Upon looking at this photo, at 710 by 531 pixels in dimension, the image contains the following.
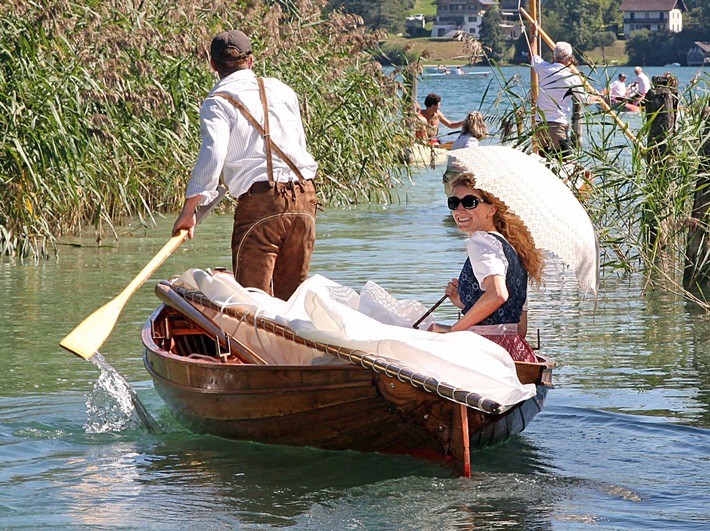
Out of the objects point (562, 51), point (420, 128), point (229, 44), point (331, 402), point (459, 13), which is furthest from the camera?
point (459, 13)

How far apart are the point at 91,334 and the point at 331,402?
1.46m

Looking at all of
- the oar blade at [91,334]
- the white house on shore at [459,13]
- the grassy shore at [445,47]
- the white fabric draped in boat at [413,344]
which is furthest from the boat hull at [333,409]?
the white house on shore at [459,13]


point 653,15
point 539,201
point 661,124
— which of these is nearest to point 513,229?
point 539,201

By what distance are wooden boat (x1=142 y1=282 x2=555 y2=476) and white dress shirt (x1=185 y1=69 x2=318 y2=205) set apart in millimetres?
742

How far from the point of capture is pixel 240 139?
740 centimetres

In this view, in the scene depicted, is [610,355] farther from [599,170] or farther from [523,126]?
[523,126]

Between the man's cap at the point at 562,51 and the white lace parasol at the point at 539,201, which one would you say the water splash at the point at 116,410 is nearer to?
the white lace parasol at the point at 539,201

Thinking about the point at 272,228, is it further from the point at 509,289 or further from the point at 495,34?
the point at 495,34

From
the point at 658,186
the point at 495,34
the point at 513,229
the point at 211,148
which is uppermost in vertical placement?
the point at 495,34

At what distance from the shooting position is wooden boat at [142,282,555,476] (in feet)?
19.2

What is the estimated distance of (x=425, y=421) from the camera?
591cm

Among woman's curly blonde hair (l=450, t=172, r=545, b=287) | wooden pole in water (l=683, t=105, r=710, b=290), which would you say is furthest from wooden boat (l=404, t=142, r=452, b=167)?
woman's curly blonde hair (l=450, t=172, r=545, b=287)

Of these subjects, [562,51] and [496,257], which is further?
[562,51]

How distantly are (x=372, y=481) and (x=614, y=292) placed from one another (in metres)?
5.74
